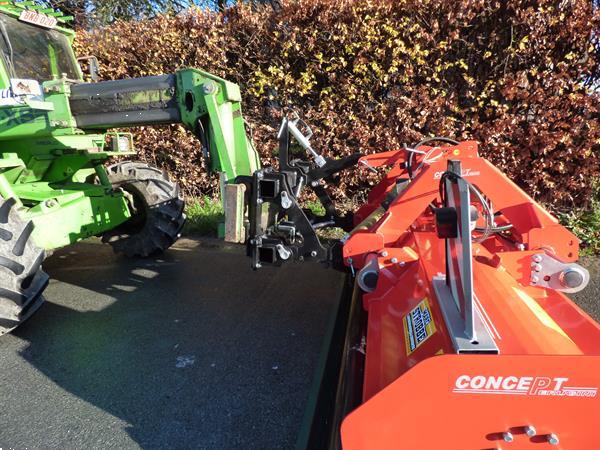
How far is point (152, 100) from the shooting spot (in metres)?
3.00

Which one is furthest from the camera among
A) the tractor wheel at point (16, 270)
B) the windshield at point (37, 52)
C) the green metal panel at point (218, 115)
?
the windshield at point (37, 52)

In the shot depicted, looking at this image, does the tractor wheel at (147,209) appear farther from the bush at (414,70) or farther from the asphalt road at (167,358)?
the bush at (414,70)

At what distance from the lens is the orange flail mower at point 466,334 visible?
128cm

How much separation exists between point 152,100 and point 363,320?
2324 mm

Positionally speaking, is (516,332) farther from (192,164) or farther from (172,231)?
(192,164)

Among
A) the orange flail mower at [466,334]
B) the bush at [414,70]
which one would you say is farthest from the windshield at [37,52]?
the orange flail mower at [466,334]

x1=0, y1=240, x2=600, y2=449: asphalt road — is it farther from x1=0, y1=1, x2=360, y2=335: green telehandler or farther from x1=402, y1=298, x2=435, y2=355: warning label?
x1=402, y1=298, x2=435, y2=355: warning label

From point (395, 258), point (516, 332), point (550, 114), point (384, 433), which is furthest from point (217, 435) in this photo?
point (550, 114)

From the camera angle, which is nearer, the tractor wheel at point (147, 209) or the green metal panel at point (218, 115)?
the green metal panel at point (218, 115)

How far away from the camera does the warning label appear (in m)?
1.59

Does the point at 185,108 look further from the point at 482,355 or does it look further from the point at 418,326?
the point at 482,355

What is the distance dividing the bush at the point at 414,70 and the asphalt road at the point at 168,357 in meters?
1.56

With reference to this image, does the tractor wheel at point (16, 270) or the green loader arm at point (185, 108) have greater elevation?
the green loader arm at point (185, 108)

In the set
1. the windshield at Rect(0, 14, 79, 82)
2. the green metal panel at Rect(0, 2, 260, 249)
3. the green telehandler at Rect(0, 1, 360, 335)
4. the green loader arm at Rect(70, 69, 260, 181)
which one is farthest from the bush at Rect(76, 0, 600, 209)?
the green loader arm at Rect(70, 69, 260, 181)
